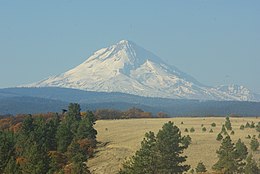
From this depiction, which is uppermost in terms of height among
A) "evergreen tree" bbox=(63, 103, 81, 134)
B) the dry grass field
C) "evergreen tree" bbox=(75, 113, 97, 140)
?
"evergreen tree" bbox=(63, 103, 81, 134)

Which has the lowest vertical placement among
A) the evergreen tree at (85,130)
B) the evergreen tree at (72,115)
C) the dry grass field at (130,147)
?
the dry grass field at (130,147)

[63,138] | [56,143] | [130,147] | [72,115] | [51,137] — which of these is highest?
[72,115]

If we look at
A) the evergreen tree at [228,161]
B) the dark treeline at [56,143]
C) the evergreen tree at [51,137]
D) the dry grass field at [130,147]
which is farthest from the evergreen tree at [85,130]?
the evergreen tree at [228,161]

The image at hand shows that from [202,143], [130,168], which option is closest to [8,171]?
[130,168]

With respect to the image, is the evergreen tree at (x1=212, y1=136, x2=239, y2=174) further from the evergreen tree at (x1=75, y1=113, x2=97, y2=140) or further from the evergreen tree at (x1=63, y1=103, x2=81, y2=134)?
the evergreen tree at (x1=63, y1=103, x2=81, y2=134)

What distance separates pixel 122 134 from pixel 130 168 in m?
56.0

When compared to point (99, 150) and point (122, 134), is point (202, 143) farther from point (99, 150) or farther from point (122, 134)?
point (122, 134)

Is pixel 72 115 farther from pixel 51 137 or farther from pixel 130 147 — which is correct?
pixel 130 147

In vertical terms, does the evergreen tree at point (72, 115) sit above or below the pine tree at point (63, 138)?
above

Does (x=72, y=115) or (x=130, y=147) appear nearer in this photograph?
(x=130, y=147)

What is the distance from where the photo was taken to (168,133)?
5309 cm

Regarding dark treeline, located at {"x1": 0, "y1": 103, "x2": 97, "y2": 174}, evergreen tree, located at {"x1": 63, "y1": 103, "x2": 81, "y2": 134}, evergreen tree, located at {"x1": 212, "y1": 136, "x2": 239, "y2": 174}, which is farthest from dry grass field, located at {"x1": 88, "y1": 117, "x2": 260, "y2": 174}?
evergreen tree, located at {"x1": 212, "y1": 136, "x2": 239, "y2": 174}

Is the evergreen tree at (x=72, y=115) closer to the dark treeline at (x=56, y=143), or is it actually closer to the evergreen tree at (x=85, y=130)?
the dark treeline at (x=56, y=143)

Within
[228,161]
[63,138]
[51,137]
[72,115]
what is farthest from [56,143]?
[228,161]
